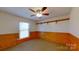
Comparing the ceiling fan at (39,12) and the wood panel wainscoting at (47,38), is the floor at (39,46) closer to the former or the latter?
the wood panel wainscoting at (47,38)

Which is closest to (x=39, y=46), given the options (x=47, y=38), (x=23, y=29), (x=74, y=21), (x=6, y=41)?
(x=47, y=38)

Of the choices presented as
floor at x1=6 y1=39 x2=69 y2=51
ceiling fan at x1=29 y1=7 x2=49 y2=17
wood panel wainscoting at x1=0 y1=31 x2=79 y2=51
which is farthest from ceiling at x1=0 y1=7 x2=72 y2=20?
floor at x1=6 y1=39 x2=69 y2=51

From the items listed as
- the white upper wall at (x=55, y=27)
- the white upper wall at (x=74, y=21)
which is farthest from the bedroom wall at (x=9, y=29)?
the white upper wall at (x=74, y=21)

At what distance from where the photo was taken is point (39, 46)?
168 cm

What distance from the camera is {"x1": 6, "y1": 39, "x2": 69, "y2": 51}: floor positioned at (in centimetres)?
166

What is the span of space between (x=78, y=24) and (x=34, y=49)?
2.29 ft

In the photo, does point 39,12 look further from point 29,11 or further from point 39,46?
point 39,46

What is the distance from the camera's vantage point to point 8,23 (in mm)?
1655

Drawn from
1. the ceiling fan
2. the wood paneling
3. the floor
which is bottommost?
the floor

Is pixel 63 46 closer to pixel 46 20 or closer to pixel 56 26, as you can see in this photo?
pixel 56 26

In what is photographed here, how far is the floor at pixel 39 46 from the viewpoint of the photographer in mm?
1661

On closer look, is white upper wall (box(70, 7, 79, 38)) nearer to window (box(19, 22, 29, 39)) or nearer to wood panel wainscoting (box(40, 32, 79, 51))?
wood panel wainscoting (box(40, 32, 79, 51))
